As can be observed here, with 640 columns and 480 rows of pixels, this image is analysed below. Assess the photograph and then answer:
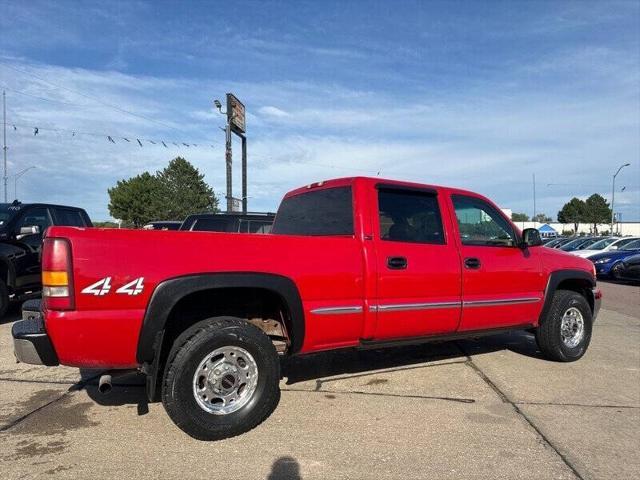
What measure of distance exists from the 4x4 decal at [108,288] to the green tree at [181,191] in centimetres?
6133

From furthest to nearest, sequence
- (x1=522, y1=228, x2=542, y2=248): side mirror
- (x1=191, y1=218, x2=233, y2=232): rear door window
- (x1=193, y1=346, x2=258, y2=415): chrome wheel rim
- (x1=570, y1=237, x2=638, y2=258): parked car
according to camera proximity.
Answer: (x1=570, y1=237, x2=638, y2=258): parked car → (x1=191, y1=218, x2=233, y2=232): rear door window → (x1=522, y1=228, x2=542, y2=248): side mirror → (x1=193, y1=346, x2=258, y2=415): chrome wheel rim

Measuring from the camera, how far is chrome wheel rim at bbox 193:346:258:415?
3697mm

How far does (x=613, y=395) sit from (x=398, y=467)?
9.23 ft

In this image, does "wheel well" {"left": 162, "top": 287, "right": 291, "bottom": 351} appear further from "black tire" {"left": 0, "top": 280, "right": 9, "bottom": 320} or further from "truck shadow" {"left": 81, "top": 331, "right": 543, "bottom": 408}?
"black tire" {"left": 0, "top": 280, "right": 9, "bottom": 320}

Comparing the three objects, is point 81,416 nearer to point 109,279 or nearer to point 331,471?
point 109,279

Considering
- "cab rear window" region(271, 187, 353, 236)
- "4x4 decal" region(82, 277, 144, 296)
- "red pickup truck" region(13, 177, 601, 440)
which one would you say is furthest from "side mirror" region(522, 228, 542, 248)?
"4x4 decal" region(82, 277, 144, 296)

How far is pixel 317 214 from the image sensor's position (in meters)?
4.98

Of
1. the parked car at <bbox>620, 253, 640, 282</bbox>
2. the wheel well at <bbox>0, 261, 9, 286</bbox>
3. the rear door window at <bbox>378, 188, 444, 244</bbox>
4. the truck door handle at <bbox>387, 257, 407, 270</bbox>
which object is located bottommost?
the parked car at <bbox>620, 253, 640, 282</bbox>

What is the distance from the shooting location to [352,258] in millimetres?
4211

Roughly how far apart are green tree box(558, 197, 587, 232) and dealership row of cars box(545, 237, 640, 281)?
6126 centimetres

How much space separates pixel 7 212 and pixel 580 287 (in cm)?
878

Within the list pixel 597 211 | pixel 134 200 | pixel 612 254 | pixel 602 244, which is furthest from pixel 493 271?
pixel 597 211

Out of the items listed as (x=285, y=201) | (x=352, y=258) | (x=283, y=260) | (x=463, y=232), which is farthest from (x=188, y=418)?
(x=463, y=232)

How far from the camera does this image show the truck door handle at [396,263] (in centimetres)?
440
